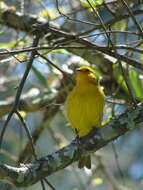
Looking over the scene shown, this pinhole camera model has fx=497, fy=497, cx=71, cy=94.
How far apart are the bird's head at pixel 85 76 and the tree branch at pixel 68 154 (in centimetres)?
152

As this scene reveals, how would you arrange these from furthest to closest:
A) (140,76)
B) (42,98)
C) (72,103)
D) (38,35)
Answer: (42,98) → (140,76) → (72,103) → (38,35)

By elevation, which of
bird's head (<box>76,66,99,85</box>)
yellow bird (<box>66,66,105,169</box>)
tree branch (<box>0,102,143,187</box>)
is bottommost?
tree branch (<box>0,102,143,187</box>)

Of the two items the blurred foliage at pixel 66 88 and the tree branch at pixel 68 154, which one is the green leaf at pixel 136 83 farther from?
the tree branch at pixel 68 154

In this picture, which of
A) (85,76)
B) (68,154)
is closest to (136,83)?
(85,76)

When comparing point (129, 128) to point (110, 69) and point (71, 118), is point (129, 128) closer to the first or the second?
point (71, 118)

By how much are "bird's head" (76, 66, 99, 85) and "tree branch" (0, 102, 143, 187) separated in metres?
1.52

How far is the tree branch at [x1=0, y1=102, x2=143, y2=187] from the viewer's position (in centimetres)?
283

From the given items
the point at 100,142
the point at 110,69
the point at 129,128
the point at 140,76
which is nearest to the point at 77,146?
the point at 100,142

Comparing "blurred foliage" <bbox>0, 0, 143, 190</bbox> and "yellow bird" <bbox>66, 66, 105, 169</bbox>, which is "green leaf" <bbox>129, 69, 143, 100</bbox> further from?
"yellow bird" <bbox>66, 66, 105, 169</bbox>

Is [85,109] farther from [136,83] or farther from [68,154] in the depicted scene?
[68,154]

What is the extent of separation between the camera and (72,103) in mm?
4566

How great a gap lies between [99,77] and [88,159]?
93 centimetres

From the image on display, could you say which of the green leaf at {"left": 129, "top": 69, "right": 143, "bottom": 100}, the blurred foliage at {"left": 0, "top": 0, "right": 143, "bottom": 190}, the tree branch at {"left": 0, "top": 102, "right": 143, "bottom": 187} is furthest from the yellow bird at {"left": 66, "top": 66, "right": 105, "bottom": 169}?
the tree branch at {"left": 0, "top": 102, "right": 143, "bottom": 187}

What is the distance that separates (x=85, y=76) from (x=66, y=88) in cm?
27
